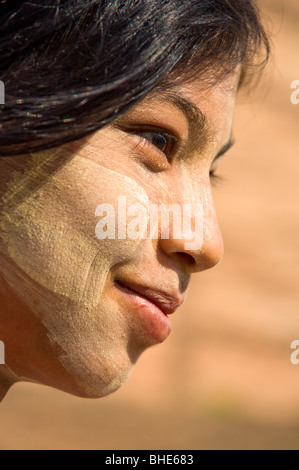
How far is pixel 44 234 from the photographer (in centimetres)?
133

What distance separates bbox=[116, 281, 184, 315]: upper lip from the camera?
1418mm

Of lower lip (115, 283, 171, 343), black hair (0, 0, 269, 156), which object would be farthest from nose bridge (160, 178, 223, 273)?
black hair (0, 0, 269, 156)

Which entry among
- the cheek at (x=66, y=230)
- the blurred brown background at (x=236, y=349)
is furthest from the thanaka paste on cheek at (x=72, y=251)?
the blurred brown background at (x=236, y=349)

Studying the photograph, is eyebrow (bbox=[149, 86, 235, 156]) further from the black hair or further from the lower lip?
the lower lip

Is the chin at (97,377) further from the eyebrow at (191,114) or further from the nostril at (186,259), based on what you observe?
the eyebrow at (191,114)

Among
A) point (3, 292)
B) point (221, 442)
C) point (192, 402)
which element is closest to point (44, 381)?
point (3, 292)

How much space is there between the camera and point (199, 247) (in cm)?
147

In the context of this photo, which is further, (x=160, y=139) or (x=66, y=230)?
(x=160, y=139)

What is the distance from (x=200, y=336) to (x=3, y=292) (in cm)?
360

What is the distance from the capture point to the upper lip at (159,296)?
1418 mm

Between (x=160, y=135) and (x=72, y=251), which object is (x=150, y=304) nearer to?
(x=72, y=251)

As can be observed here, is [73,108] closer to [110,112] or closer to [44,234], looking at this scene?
[110,112]

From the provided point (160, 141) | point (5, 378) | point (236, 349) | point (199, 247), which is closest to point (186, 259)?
point (199, 247)

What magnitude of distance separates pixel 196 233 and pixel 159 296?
15 centimetres
